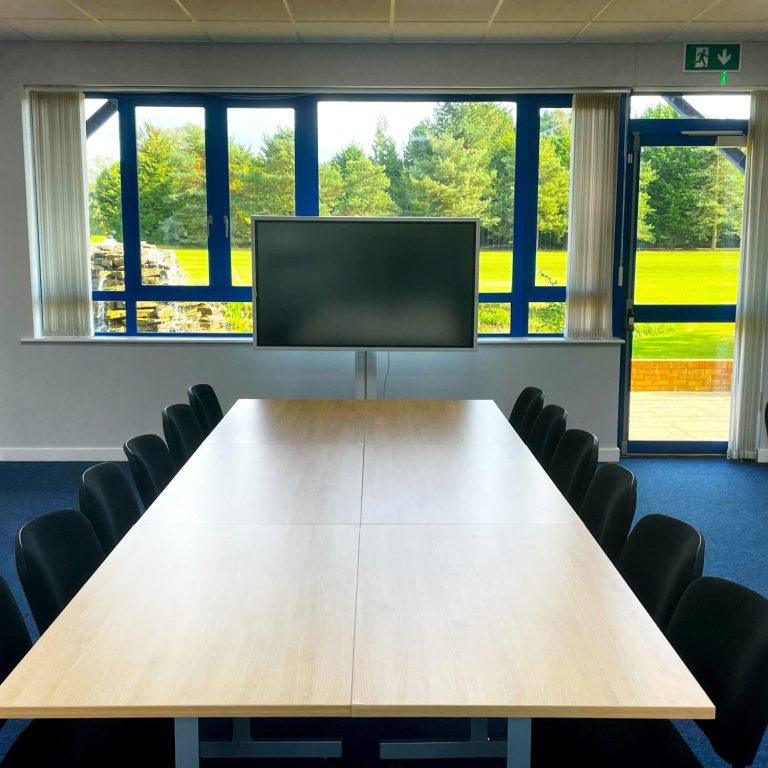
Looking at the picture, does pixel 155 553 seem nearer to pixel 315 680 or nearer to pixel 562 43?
pixel 315 680

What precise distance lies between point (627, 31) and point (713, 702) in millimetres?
5315

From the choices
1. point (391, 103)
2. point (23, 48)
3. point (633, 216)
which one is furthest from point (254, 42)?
point (633, 216)

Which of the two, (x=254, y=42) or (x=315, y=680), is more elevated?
(x=254, y=42)

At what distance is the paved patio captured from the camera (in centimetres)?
729

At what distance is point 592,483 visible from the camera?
3.61 m

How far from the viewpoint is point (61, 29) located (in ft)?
20.5

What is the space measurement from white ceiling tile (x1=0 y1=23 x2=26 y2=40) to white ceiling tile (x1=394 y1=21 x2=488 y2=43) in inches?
108

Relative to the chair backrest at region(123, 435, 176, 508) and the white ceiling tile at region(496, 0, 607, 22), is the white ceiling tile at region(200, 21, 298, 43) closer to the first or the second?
the white ceiling tile at region(496, 0, 607, 22)

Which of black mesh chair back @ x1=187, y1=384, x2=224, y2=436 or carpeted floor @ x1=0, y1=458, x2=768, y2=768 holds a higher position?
black mesh chair back @ x1=187, y1=384, x2=224, y2=436

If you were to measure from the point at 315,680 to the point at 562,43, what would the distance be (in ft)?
19.3

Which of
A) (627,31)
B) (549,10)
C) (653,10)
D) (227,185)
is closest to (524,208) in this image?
(627,31)

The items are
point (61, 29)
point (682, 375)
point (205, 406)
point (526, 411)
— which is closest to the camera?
point (526, 411)

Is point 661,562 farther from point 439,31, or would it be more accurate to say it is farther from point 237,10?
point 439,31

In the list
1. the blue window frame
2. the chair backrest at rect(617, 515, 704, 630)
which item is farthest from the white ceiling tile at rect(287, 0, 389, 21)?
the chair backrest at rect(617, 515, 704, 630)
